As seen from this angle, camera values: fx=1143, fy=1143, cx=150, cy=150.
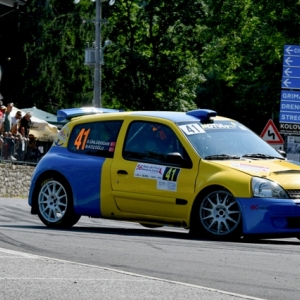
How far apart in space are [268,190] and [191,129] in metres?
1.52

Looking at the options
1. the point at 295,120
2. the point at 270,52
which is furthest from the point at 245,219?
the point at 270,52

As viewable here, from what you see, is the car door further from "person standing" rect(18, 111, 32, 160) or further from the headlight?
"person standing" rect(18, 111, 32, 160)

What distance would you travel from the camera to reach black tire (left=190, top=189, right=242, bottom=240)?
1317 centimetres

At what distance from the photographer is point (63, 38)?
64938 millimetres

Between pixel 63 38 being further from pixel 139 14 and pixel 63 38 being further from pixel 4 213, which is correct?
pixel 4 213

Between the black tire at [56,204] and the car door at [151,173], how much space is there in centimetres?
77

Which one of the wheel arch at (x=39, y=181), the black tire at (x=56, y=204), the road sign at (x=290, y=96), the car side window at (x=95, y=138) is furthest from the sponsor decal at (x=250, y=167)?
the road sign at (x=290, y=96)

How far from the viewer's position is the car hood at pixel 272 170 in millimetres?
13188

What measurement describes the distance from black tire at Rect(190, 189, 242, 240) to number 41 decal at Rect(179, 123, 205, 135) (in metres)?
1.01

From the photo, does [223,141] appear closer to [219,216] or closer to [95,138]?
[219,216]

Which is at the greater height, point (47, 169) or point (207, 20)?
point (207, 20)

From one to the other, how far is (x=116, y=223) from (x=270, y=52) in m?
29.5

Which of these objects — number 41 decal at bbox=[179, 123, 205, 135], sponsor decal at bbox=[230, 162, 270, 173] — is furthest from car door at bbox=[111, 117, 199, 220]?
sponsor decal at bbox=[230, 162, 270, 173]

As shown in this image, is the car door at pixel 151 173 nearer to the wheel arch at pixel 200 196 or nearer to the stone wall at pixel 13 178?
the wheel arch at pixel 200 196
